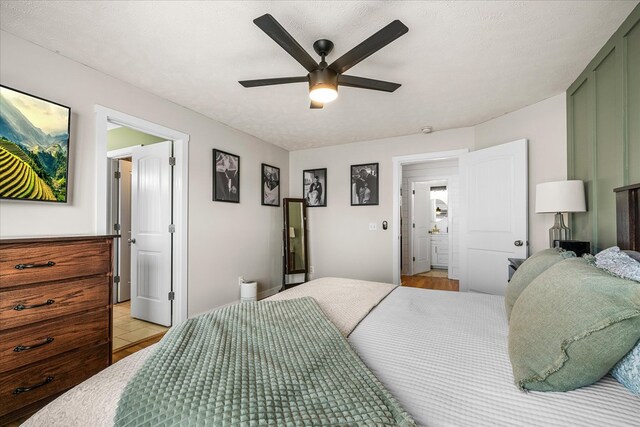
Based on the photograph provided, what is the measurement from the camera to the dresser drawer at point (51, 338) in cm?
158

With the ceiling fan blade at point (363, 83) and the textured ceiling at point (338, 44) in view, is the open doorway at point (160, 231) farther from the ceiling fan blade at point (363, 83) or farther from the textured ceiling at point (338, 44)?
the ceiling fan blade at point (363, 83)

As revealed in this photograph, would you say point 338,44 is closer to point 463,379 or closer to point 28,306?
point 463,379

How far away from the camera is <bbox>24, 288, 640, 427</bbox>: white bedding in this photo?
2.49 ft

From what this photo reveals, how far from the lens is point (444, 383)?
908 millimetres

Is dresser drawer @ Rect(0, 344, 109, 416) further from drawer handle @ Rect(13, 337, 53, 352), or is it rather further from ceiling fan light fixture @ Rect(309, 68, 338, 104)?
ceiling fan light fixture @ Rect(309, 68, 338, 104)

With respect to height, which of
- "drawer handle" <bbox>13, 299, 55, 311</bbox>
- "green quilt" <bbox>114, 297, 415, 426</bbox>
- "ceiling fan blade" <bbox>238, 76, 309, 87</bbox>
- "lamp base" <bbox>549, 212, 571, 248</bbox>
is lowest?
"drawer handle" <bbox>13, 299, 55, 311</bbox>

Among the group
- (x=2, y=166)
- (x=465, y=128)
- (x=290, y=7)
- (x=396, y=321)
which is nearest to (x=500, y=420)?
(x=396, y=321)

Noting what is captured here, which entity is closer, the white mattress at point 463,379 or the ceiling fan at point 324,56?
the white mattress at point 463,379

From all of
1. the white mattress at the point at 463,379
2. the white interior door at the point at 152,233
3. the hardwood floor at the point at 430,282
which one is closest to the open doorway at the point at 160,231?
the white interior door at the point at 152,233

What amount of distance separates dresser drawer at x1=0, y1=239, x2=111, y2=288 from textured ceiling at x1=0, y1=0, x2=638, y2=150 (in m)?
1.41

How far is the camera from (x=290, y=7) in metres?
1.66

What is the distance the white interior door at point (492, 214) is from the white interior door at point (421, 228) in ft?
7.72

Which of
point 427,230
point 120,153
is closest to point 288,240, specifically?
point 120,153

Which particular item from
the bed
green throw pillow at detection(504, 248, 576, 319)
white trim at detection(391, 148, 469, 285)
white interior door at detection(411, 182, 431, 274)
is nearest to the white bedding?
the bed
